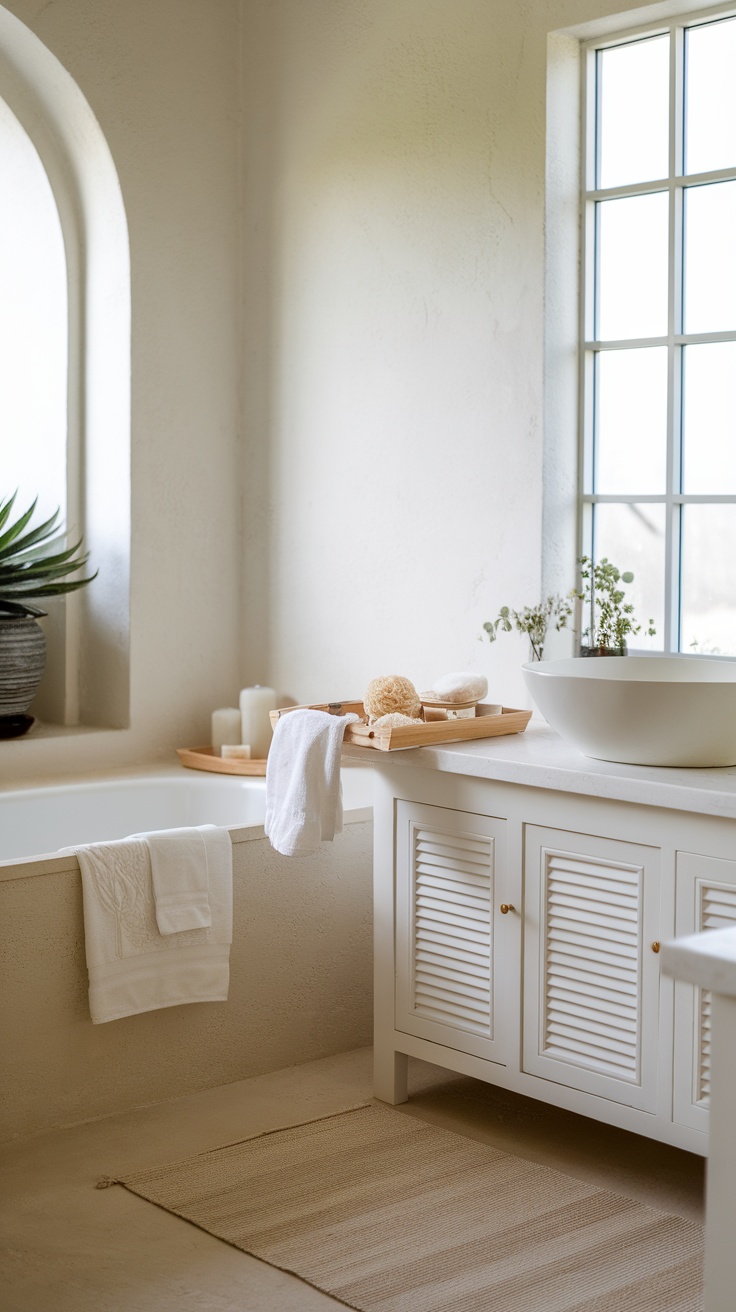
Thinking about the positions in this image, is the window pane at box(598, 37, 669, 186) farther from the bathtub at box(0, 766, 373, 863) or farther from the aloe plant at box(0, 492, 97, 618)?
the aloe plant at box(0, 492, 97, 618)

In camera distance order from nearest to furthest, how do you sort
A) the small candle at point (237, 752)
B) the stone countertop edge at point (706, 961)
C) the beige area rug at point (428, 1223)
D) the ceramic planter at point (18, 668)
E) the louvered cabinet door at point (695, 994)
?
the stone countertop edge at point (706, 961), the beige area rug at point (428, 1223), the louvered cabinet door at point (695, 994), the ceramic planter at point (18, 668), the small candle at point (237, 752)

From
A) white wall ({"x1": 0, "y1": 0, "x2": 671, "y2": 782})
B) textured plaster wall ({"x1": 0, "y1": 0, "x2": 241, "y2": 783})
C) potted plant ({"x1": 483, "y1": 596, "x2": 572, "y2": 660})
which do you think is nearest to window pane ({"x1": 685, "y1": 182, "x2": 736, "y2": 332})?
white wall ({"x1": 0, "y1": 0, "x2": 671, "y2": 782})

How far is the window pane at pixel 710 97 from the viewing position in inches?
115

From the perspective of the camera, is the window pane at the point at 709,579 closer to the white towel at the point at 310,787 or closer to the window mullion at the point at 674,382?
the window mullion at the point at 674,382

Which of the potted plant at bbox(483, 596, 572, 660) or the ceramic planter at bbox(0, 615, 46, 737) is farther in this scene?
the ceramic planter at bbox(0, 615, 46, 737)

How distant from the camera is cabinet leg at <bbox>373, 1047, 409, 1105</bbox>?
2814mm

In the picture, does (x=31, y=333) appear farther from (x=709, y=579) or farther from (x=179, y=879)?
(x=709, y=579)

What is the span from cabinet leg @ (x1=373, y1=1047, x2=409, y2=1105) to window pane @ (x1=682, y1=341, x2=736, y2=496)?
136cm

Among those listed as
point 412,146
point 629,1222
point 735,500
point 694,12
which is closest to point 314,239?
point 412,146

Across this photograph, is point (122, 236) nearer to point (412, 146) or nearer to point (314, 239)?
point (314, 239)

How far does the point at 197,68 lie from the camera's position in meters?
3.82

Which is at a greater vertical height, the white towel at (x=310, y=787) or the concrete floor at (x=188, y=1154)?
the white towel at (x=310, y=787)

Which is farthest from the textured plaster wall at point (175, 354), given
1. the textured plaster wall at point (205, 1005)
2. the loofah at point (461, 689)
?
the loofah at point (461, 689)

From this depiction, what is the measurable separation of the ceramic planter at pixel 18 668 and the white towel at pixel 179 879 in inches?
38.8
